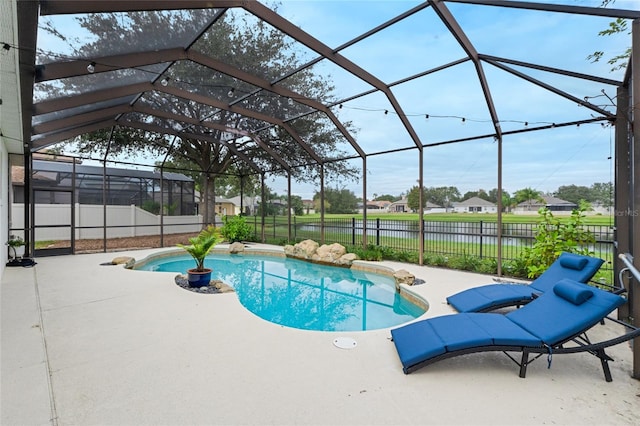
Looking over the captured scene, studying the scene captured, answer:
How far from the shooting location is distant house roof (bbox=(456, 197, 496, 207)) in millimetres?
6988

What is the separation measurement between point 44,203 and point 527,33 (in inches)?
625

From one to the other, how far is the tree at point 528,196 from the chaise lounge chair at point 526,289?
2.53m

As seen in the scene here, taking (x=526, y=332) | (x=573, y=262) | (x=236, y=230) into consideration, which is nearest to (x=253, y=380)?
(x=526, y=332)

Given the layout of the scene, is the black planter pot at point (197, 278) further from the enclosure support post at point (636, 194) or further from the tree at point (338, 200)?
the tree at point (338, 200)

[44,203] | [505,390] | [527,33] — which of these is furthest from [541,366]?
[44,203]

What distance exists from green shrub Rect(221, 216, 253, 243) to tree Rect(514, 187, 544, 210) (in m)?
9.92

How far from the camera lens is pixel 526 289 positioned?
159 inches

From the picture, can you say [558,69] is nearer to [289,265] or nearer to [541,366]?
[541,366]

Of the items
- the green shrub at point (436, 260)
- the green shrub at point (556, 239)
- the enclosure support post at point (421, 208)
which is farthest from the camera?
the enclosure support post at point (421, 208)

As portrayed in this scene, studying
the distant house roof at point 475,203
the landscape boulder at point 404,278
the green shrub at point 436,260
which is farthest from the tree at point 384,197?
the landscape boulder at point 404,278

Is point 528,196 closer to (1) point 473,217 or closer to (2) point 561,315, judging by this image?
(1) point 473,217

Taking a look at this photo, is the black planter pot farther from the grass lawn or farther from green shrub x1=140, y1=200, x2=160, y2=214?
green shrub x1=140, y1=200, x2=160, y2=214

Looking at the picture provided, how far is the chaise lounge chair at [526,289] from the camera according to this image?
3633mm

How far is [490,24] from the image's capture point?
4480 mm
